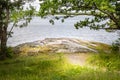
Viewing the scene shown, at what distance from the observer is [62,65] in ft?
74.0

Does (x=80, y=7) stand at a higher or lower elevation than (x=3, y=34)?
higher

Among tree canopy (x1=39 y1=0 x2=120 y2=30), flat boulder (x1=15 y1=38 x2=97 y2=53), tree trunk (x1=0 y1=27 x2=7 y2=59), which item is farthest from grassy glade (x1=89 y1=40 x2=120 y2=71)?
tree trunk (x1=0 y1=27 x2=7 y2=59)

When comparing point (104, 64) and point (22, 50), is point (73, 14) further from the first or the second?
point (22, 50)

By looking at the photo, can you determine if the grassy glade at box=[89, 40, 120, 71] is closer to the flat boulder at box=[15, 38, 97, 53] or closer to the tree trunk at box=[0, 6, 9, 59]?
the flat boulder at box=[15, 38, 97, 53]

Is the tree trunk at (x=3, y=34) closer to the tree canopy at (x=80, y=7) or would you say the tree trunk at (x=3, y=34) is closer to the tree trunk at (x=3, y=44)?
the tree trunk at (x=3, y=44)

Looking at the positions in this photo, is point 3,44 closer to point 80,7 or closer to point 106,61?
point 106,61

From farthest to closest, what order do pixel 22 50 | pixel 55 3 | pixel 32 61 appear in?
pixel 22 50
pixel 32 61
pixel 55 3

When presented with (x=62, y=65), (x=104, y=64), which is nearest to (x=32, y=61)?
(x=62, y=65)

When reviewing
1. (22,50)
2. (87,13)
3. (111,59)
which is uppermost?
(87,13)

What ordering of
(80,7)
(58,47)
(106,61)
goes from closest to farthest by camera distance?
(80,7) < (106,61) < (58,47)

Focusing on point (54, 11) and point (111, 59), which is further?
point (111, 59)

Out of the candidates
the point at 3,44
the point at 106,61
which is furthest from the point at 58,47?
the point at 106,61

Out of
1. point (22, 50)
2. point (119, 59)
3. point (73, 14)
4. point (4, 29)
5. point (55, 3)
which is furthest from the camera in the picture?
point (22, 50)

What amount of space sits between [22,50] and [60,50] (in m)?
4.07
